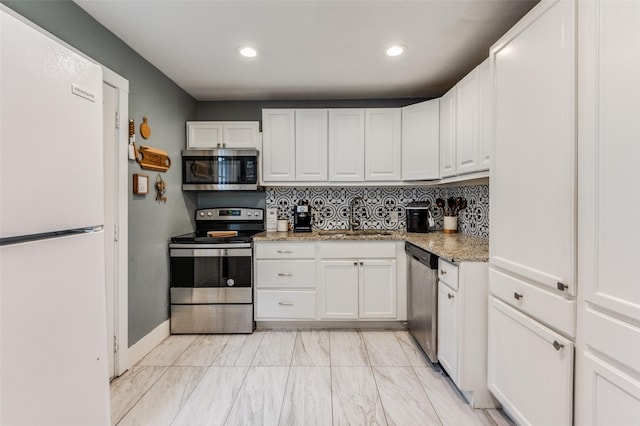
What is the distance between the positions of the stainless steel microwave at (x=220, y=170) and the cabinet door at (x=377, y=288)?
139 cm

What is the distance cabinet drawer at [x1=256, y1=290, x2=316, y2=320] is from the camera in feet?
9.14

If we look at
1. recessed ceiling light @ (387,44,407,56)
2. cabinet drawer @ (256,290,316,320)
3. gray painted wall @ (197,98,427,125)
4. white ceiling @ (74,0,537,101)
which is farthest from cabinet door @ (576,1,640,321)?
gray painted wall @ (197,98,427,125)

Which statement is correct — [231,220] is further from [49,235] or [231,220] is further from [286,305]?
[49,235]

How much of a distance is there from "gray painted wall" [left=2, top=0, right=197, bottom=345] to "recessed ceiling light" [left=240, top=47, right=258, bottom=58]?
820 millimetres

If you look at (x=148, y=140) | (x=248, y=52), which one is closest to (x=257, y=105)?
(x=248, y=52)

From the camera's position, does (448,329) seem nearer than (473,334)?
No

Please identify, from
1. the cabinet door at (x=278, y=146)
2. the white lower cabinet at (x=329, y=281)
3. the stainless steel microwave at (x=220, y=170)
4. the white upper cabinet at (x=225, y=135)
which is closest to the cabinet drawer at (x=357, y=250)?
the white lower cabinet at (x=329, y=281)

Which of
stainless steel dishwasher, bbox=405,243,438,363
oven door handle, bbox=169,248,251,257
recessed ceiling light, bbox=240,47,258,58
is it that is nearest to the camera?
stainless steel dishwasher, bbox=405,243,438,363

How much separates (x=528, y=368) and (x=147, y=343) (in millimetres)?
2561

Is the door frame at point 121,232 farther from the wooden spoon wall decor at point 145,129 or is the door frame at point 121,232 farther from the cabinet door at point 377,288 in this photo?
the cabinet door at point 377,288

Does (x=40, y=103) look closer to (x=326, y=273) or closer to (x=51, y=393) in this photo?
(x=51, y=393)

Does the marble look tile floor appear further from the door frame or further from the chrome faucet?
the chrome faucet

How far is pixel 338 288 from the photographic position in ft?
9.13

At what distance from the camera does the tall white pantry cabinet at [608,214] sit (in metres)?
0.89
